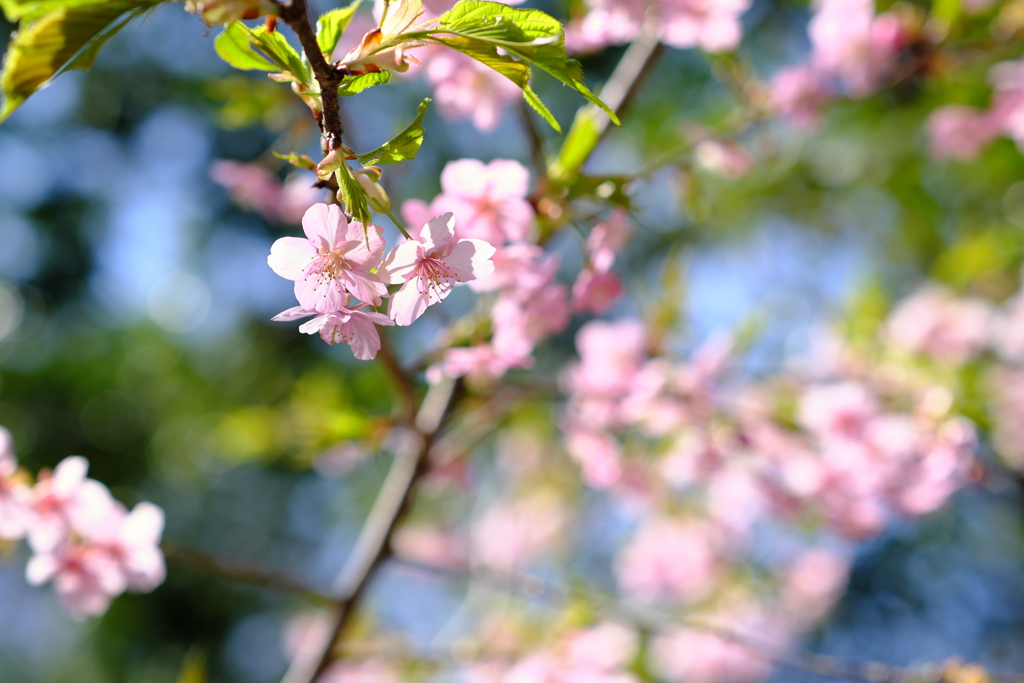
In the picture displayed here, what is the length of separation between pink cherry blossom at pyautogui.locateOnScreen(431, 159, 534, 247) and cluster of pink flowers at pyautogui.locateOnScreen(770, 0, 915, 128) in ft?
2.73

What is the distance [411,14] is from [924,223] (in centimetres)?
285

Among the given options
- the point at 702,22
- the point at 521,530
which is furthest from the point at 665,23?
the point at 521,530

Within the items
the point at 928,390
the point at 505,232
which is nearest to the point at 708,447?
the point at 928,390

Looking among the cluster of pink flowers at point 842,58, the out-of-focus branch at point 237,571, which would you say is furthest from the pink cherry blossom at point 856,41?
the out-of-focus branch at point 237,571

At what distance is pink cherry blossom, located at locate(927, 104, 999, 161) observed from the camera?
1793 millimetres

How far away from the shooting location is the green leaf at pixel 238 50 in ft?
1.57

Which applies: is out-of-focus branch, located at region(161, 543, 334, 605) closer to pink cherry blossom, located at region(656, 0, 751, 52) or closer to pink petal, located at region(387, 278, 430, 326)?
pink petal, located at region(387, 278, 430, 326)

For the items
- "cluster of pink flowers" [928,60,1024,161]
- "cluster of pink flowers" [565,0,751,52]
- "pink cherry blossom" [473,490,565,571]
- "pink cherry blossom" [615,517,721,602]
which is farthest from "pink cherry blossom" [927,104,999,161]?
"pink cherry blossom" [473,490,565,571]

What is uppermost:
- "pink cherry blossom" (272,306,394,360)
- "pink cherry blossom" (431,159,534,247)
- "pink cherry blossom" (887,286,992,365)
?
"pink cherry blossom" (272,306,394,360)

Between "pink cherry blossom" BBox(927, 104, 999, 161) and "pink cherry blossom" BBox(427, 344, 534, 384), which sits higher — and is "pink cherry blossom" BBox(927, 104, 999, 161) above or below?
below

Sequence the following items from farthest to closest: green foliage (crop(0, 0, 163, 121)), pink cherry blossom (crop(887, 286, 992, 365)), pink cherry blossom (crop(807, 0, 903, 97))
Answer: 1. pink cherry blossom (crop(887, 286, 992, 365))
2. pink cherry blossom (crop(807, 0, 903, 97))
3. green foliage (crop(0, 0, 163, 121))

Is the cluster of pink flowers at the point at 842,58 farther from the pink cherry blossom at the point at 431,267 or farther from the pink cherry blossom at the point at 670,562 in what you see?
the pink cherry blossom at the point at 670,562

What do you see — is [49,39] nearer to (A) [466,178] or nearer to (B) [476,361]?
(A) [466,178]

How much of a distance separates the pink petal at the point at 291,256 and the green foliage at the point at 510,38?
0.16m
